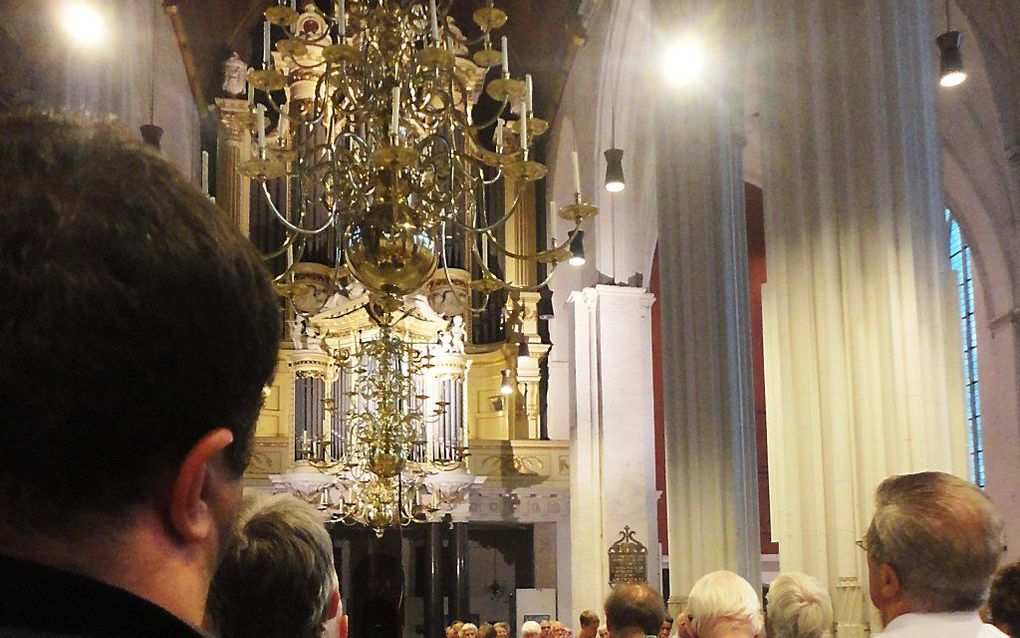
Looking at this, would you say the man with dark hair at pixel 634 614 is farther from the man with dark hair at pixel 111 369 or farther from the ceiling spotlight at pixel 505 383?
the ceiling spotlight at pixel 505 383

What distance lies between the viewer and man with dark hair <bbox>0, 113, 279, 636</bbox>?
2.22 ft

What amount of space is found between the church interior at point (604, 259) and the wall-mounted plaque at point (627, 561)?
3 centimetres

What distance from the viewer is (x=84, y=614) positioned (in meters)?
0.64

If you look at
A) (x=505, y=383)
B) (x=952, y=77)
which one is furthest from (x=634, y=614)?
(x=505, y=383)

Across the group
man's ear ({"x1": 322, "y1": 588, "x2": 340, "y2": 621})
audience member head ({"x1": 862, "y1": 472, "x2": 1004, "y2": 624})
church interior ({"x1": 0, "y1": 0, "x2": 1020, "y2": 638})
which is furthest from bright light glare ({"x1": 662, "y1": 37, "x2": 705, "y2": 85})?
man's ear ({"x1": 322, "y1": 588, "x2": 340, "y2": 621})

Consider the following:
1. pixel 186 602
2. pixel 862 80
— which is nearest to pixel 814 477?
pixel 862 80

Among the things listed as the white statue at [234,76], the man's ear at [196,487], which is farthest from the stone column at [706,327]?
the white statue at [234,76]

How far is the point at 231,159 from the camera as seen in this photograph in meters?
16.8

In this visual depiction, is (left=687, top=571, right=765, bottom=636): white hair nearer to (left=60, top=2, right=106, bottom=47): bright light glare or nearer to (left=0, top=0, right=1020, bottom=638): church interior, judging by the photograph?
(left=0, top=0, right=1020, bottom=638): church interior

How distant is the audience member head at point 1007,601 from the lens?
3160 mm

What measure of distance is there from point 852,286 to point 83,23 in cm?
582

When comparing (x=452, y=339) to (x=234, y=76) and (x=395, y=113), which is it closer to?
(x=234, y=76)

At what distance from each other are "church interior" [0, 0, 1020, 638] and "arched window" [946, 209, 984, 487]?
12 cm

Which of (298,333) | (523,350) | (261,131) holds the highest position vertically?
(261,131)
